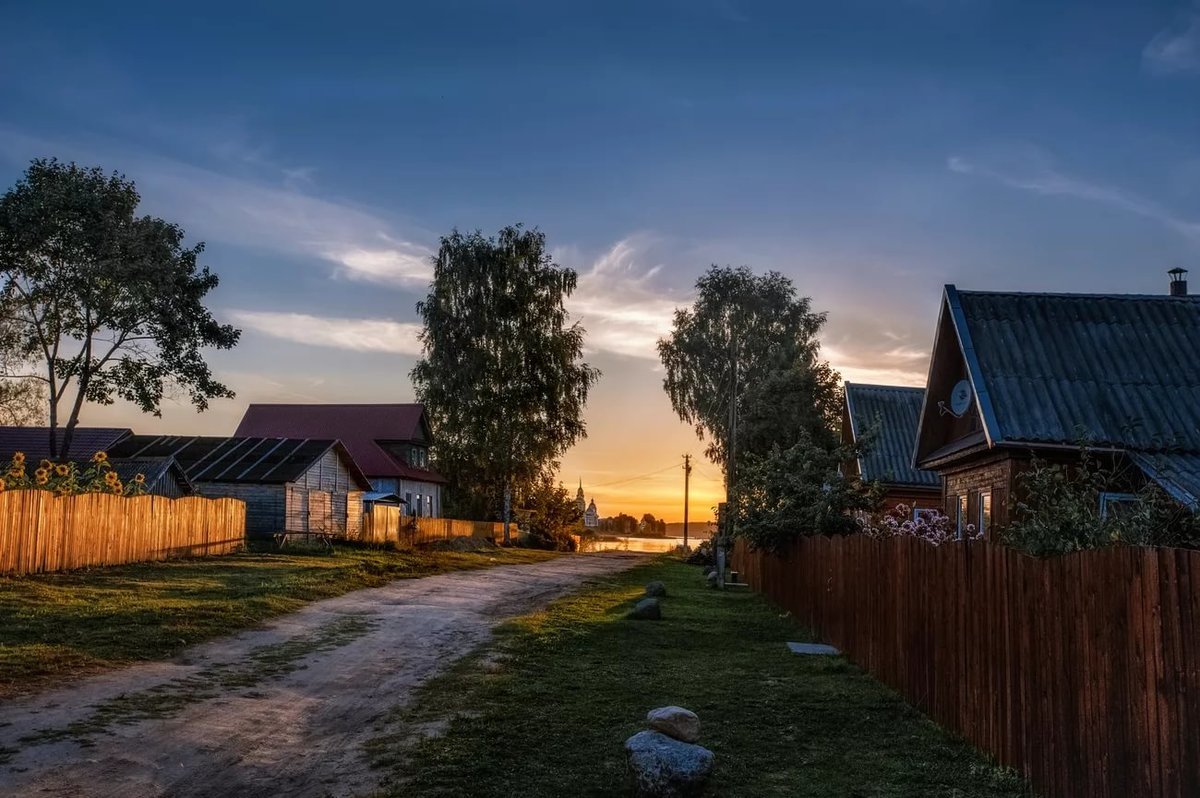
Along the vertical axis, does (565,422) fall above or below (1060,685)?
above

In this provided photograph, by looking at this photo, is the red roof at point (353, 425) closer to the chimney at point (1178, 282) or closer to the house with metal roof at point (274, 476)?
the house with metal roof at point (274, 476)

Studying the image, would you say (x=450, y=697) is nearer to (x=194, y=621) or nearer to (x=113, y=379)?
(x=194, y=621)

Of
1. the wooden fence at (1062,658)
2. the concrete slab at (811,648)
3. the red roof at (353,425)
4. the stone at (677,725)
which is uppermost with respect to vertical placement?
the red roof at (353,425)

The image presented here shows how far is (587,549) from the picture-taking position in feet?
216

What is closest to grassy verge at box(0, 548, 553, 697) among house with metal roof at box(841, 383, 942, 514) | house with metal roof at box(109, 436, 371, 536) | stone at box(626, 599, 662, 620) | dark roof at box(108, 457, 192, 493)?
dark roof at box(108, 457, 192, 493)

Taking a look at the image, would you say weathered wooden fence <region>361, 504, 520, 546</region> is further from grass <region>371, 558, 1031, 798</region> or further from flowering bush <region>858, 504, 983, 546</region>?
grass <region>371, 558, 1031, 798</region>

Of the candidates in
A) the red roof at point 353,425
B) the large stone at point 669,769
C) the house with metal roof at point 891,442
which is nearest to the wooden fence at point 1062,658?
the large stone at point 669,769

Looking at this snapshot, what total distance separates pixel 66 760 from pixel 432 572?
71.4 ft

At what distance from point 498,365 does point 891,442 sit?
23.1m

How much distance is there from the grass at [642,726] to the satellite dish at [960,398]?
293 inches

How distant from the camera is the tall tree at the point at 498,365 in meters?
48.3

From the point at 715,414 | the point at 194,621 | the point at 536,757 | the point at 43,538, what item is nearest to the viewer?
the point at 536,757

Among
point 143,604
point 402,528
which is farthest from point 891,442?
point 143,604

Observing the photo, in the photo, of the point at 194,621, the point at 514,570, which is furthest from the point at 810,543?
the point at 514,570
